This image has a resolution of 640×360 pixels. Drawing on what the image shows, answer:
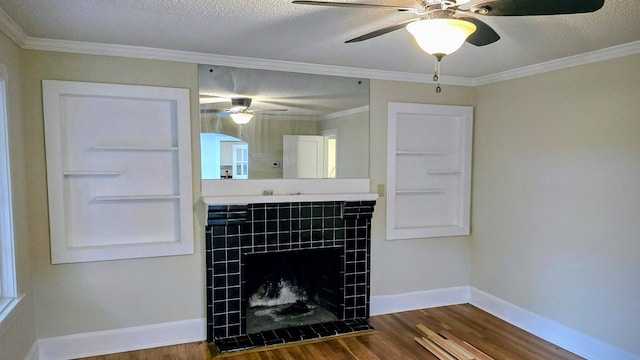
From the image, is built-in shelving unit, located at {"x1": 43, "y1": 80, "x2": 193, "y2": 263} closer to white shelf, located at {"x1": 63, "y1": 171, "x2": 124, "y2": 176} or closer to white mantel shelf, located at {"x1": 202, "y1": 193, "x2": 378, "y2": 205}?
white shelf, located at {"x1": 63, "y1": 171, "x2": 124, "y2": 176}

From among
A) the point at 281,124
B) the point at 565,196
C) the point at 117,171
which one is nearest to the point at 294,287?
the point at 281,124

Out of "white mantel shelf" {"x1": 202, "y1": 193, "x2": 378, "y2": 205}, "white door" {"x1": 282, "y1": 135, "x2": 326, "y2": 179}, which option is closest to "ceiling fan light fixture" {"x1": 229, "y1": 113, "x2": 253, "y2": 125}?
"white door" {"x1": 282, "y1": 135, "x2": 326, "y2": 179}

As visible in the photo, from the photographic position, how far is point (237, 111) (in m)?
3.49

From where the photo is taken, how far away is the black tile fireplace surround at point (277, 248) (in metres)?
3.42

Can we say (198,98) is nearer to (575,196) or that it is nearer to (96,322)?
(96,322)

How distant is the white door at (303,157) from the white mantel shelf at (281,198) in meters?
0.24

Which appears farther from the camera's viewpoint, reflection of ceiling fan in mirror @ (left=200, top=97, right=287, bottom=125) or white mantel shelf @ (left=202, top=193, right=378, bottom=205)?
reflection of ceiling fan in mirror @ (left=200, top=97, right=287, bottom=125)

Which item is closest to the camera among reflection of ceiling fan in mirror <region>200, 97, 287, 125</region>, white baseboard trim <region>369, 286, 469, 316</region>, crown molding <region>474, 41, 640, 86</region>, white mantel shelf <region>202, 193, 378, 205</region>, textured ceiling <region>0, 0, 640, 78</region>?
textured ceiling <region>0, 0, 640, 78</region>

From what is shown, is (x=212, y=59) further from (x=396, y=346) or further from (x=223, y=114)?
(x=396, y=346)

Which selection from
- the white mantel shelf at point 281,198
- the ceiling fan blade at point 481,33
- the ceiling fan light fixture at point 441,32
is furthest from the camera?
the white mantel shelf at point 281,198

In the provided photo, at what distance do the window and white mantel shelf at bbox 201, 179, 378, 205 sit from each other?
4.14 ft

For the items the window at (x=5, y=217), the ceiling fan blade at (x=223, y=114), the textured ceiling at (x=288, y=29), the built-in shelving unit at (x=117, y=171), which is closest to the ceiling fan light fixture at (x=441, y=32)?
the textured ceiling at (x=288, y=29)

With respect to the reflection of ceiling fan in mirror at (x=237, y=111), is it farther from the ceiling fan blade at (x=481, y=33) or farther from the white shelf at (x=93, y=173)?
the ceiling fan blade at (x=481, y=33)

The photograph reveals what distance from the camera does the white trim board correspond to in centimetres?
321
